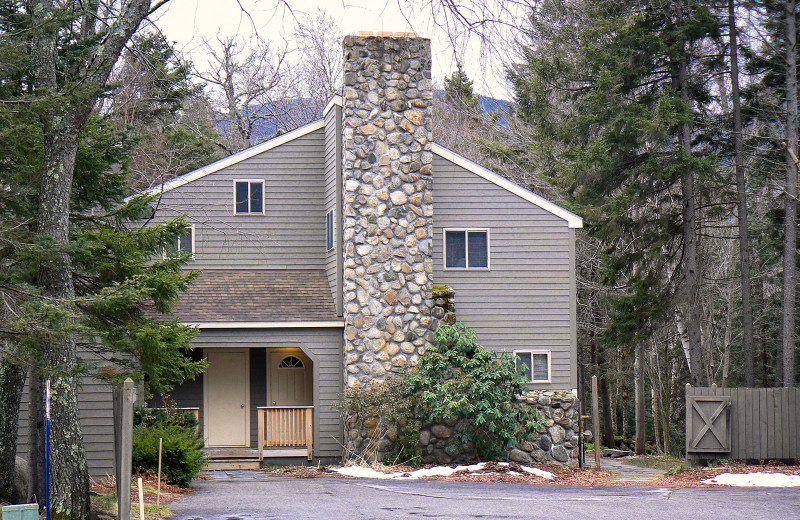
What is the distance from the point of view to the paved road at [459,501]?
11.0 meters

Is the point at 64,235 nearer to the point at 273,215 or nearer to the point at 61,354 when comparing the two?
the point at 61,354

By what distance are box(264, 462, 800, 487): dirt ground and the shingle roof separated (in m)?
3.24

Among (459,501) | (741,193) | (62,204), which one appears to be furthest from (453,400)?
(741,193)

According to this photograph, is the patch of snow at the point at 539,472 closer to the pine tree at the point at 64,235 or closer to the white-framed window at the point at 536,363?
the white-framed window at the point at 536,363

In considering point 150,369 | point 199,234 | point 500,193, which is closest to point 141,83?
point 199,234

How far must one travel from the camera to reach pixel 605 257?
76.9 feet

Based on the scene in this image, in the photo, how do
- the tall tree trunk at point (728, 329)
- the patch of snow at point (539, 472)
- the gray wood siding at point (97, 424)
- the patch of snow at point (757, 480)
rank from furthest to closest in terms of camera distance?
the tall tree trunk at point (728, 329) < the gray wood siding at point (97, 424) < the patch of snow at point (539, 472) < the patch of snow at point (757, 480)

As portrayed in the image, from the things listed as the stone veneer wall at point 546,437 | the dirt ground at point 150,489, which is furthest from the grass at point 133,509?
the stone veneer wall at point 546,437

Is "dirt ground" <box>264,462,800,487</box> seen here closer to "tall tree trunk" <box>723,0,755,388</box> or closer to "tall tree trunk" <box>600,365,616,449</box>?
"tall tree trunk" <box>723,0,755,388</box>

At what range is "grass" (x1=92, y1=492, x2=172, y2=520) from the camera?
409 inches

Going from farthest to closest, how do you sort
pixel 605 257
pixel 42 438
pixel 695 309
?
pixel 605 257 → pixel 695 309 → pixel 42 438

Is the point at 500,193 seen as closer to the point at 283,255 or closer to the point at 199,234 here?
the point at 283,255

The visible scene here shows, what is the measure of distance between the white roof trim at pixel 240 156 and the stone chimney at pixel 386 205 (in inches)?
72.1

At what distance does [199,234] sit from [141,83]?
22.8 feet
